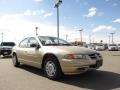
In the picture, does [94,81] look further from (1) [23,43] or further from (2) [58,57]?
(1) [23,43]

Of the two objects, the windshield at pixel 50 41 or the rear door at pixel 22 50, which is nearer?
the windshield at pixel 50 41

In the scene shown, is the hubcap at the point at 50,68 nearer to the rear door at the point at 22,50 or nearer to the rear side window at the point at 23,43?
the rear door at the point at 22,50

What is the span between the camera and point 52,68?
8227 millimetres

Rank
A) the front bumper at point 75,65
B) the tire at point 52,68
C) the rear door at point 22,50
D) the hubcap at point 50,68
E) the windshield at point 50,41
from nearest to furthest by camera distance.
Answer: the front bumper at point 75,65, the tire at point 52,68, the hubcap at point 50,68, the windshield at point 50,41, the rear door at point 22,50

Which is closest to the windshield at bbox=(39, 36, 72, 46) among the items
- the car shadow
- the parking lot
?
the parking lot

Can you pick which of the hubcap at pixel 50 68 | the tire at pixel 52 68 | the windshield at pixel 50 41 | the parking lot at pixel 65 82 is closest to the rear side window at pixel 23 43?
the windshield at pixel 50 41

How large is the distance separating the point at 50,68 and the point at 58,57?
0.64 meters

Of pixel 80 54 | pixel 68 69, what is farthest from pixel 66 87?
pixel 80 54

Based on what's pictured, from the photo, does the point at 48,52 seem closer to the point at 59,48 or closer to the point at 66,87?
the point at 59,48

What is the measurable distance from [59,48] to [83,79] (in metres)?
1.35

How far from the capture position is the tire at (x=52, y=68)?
26.3ft

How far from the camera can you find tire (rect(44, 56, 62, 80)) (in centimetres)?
801

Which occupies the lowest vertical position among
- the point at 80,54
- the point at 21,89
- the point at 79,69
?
the point at 21,89

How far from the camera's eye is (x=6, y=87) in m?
7.14
